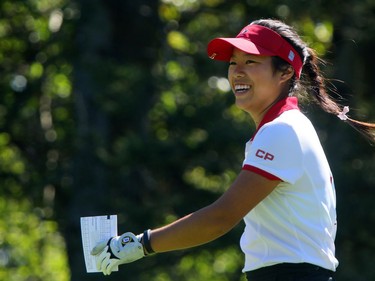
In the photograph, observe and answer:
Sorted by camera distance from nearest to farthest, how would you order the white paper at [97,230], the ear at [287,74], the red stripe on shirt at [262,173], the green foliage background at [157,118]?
1. the red stripe on shirt at [262,173]
2. the white paper at [97,230]
3. the ear at [287,74]
4. the green foliage background at [157,118]

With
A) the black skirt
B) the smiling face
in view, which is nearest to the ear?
the smiling face

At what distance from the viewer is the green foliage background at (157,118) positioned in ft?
40.0

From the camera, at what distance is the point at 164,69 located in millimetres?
13234

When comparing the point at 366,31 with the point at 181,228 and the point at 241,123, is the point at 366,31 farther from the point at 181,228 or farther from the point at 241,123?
the point at 181,228

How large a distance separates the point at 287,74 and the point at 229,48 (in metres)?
0.24

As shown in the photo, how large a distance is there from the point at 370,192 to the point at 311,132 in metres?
9.00

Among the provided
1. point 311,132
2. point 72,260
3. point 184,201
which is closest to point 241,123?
point 184,201

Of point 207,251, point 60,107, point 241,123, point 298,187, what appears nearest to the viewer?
point 298,187

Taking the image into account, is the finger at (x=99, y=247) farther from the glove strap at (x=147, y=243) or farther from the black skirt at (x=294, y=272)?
the black skirt at (x=294, y=272)

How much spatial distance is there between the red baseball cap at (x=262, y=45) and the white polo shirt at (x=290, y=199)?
10.5 inches

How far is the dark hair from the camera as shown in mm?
4031

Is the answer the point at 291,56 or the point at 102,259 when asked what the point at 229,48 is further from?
the point at 102,259

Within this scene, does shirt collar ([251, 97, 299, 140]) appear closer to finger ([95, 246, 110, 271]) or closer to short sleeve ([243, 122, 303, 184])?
short sleeve ([243, 122, 303, 184])

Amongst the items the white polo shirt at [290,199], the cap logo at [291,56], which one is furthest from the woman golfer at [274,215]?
the cap logo at [291,56]
